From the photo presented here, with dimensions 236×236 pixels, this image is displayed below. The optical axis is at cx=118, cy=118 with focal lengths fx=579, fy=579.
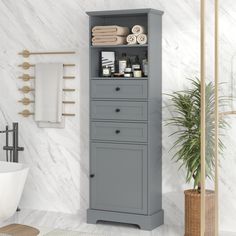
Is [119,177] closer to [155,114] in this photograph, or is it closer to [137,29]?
[155,114]

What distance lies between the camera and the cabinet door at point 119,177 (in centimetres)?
534

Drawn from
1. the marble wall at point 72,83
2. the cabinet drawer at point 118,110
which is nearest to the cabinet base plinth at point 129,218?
the marble wall at point 72,83

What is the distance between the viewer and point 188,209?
16.8 ft

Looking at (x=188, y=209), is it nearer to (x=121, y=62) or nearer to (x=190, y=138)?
(x=190, y=138)

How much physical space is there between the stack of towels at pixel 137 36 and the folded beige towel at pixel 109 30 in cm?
10

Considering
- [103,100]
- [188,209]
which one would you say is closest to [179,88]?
[103,100]

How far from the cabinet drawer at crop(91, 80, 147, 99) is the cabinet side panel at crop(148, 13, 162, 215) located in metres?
0.09

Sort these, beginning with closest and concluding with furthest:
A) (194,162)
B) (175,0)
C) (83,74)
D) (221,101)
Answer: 1. (221,101)
2. (194,162)
3. (175,0)
4. (83,74)

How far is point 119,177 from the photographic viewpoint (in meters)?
5.43

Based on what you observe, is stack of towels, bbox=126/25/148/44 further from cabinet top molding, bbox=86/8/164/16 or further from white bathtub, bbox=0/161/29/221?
white bathtub, bbox=0/161/29/221

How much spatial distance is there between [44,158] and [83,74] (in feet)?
3.28

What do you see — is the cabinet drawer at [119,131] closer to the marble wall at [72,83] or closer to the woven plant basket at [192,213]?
the marble wall at [72,83]

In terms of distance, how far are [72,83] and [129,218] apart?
59.3 inches

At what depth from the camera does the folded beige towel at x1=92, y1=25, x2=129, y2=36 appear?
17.5 feet
